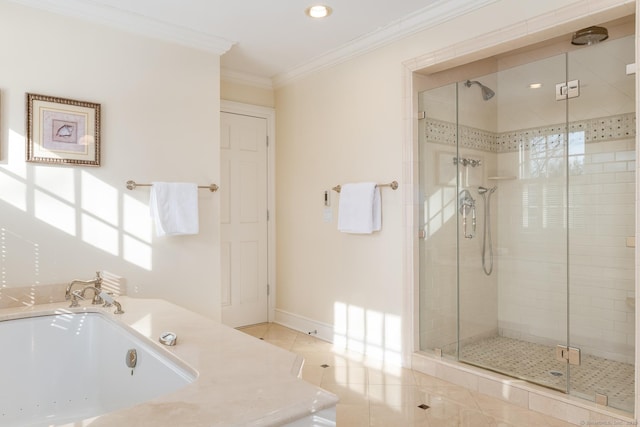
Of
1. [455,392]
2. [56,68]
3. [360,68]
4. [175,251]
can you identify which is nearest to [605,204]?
[455,392]

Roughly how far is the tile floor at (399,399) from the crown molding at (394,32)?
237 cm

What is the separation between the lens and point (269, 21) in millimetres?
3041

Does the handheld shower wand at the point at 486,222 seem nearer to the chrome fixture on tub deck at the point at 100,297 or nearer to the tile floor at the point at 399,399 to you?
the tile floor at the point at 399,399

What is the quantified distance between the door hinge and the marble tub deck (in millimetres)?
1805

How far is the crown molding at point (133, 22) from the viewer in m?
2.66

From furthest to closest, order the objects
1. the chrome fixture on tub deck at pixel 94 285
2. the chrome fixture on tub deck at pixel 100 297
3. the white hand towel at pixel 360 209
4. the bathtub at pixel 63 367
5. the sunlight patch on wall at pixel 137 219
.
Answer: the white hand towel at pixel 360 209, the sunlight patch on wall at pixel 137 219, the chrome fixture on tub deck at pixel 94 285, the chrome fixture on tub deck at pixel 100 297, the bathtub at pixel 63 367

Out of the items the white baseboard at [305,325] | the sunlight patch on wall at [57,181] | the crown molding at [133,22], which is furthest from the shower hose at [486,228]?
the sunlight patch on wall at [57,181]

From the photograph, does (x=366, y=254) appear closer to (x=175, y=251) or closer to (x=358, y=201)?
(x=358, y=201)

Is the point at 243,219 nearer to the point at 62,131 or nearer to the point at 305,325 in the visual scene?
the point at 305,325

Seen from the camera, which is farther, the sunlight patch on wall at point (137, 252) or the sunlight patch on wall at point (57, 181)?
the sunlight patch on wall at point (137, 252)

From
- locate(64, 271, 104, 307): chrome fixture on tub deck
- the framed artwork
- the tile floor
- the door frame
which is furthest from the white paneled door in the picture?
locate(64, 271, 104, 307): chrome fixture on tub deck

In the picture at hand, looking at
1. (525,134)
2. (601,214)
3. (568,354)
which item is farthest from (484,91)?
(568,354)

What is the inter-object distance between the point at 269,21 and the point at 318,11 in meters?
0.38

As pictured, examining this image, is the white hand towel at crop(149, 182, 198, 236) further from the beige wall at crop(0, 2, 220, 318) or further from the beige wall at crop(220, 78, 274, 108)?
the beige wall at crop(220, 78, 274, 108)
